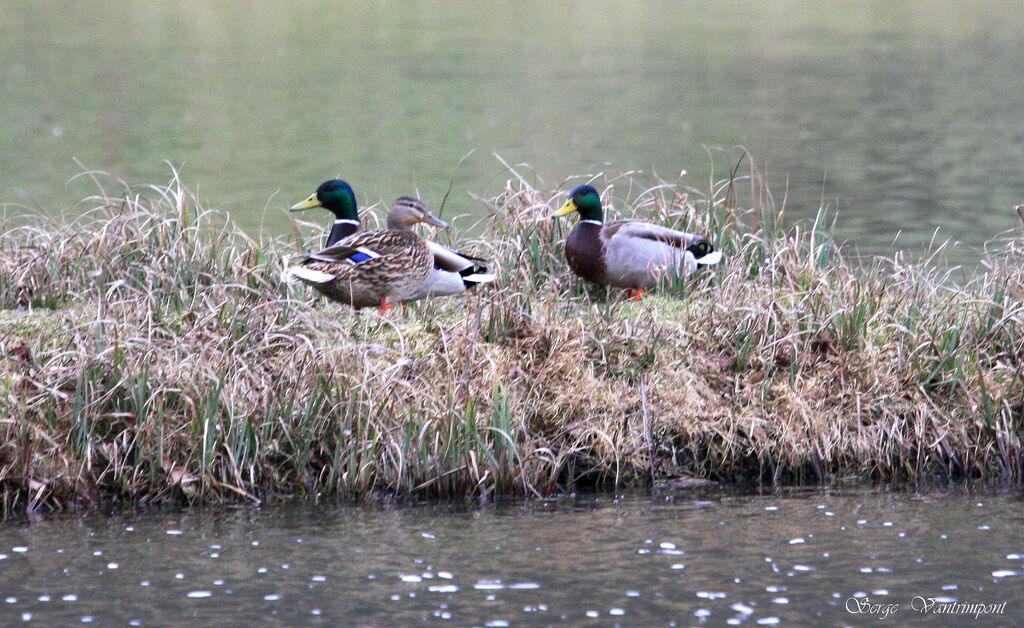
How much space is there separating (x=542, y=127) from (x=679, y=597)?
60.0ft


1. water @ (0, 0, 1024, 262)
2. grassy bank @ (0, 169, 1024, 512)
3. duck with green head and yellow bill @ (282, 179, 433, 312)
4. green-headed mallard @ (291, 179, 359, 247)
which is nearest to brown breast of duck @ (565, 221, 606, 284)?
grassy bank @ (0, 169, 1024, 512)

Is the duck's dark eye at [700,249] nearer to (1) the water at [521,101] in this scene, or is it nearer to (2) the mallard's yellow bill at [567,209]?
(2) the mallard's yellow bill at [567,209]

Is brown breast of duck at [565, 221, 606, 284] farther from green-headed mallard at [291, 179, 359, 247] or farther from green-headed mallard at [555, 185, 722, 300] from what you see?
green-headed mallard at [291, 179, 359, 247]

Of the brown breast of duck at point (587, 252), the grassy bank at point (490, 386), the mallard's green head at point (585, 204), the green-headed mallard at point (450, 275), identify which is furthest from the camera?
the mallard's green head at point (585, 204)

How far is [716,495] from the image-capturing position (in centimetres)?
718

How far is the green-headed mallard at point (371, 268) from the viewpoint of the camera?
7805 millimetres

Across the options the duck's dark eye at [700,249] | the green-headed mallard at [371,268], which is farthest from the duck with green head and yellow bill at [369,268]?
the duck's dark eye at [700,249]

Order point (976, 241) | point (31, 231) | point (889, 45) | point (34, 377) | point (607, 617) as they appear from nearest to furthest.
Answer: point (607, 617) → point (34, 377) → point (31, 231) → point (976, 241) → point (889, 45)

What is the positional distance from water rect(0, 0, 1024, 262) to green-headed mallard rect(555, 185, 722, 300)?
2.14m

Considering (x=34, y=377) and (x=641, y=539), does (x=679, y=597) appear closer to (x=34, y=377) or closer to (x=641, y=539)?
(x=641, y=539)

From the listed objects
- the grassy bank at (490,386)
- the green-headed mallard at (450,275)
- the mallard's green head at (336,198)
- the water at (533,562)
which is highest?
the mallard's green head at (336,198)

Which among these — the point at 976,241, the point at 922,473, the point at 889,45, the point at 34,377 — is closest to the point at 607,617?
the point at 922,473

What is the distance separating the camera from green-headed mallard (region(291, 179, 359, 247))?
28.2ft

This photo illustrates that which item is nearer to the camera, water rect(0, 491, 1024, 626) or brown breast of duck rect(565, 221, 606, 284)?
water rect(0, 491, 1024, 626)
